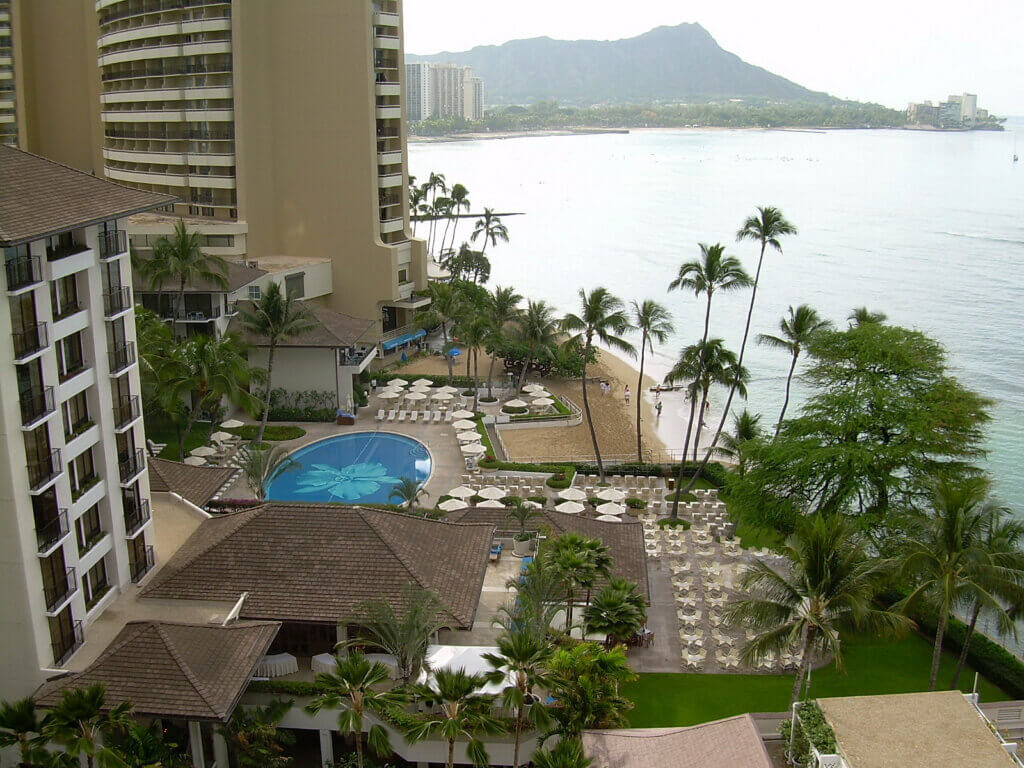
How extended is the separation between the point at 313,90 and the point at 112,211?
1418 inches

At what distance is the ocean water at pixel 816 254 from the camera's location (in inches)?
2827

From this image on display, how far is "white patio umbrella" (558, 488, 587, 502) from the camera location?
118 ft

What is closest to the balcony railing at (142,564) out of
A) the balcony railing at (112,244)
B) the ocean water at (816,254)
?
the balcony railing at (112,244)

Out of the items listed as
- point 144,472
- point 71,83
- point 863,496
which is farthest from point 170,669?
point 71,83

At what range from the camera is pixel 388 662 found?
22.5 meters

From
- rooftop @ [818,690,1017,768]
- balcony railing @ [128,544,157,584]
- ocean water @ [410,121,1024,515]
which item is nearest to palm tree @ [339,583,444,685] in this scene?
balcony railing @ [128,544,157,584]

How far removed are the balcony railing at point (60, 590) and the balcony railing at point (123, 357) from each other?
197 inches

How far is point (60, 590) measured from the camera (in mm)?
21172

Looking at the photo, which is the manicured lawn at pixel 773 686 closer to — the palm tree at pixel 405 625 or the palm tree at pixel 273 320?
the palm tree at pixel 405 625

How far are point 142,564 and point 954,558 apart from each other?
63.9 feet

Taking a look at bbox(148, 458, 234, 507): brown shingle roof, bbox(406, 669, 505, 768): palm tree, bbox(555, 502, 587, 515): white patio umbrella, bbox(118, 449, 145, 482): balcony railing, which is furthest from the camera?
bbox(555, 502, 587, 515): white patio umbrella

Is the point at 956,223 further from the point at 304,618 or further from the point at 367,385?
the point at 304,618

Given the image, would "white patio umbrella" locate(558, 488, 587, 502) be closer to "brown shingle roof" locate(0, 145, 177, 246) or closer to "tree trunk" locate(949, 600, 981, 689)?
"tree trunk" locate(949, 600, 981, 689)

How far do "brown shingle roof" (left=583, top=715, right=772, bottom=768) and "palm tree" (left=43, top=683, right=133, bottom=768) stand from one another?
29.8 feet
